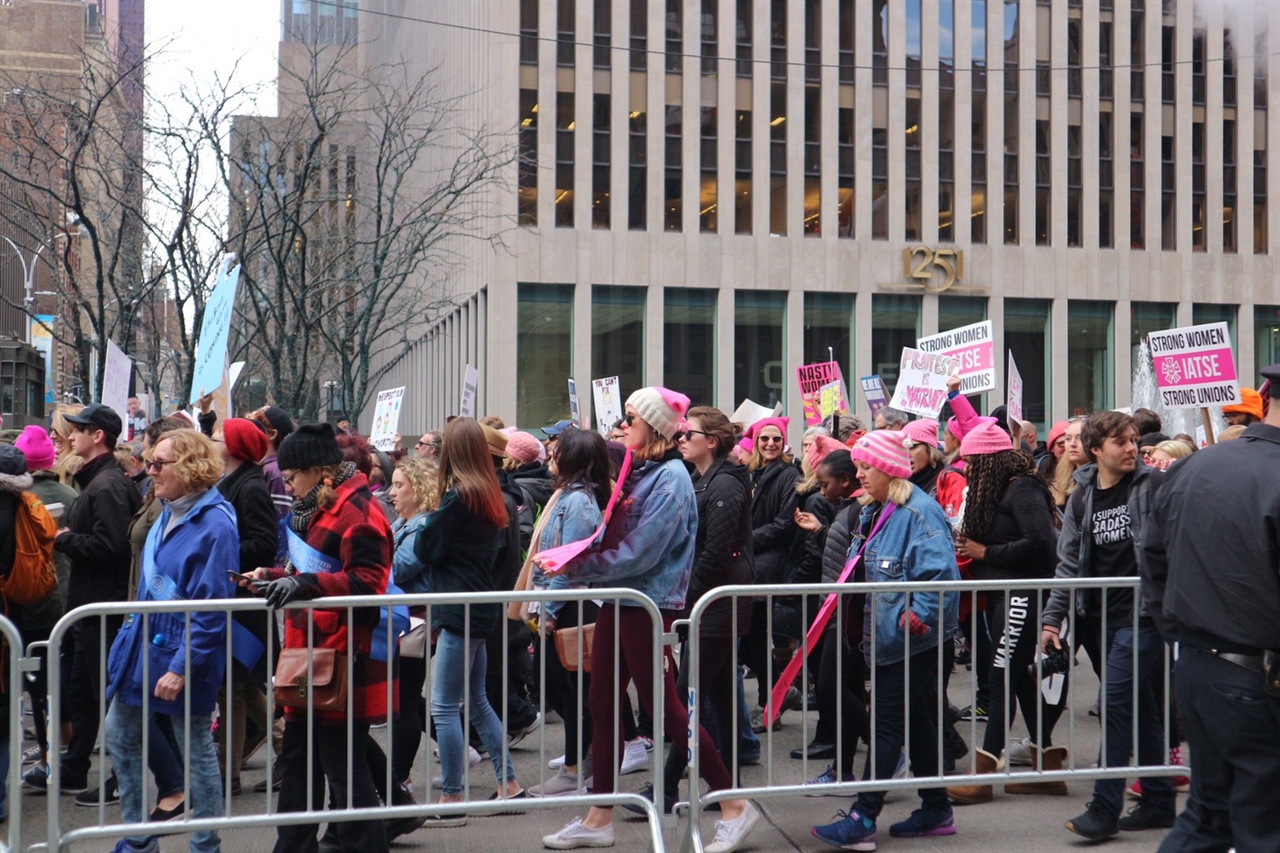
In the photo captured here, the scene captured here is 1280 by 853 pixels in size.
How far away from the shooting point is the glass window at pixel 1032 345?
4112 cm

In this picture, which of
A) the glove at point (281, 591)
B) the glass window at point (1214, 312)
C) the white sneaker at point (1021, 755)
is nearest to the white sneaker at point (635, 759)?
the white sneaker at point (1021, 755)

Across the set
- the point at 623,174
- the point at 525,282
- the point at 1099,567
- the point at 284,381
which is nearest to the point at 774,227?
the point at 623,174

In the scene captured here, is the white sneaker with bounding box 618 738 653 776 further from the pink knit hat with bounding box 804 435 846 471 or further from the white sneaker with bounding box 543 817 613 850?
the pink knit hat with bounding box 804 435 846 471

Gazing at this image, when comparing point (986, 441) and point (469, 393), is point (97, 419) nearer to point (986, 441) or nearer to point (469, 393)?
point (986, 441)

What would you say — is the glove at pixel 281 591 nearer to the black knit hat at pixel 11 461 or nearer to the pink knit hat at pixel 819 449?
the black knit hat at pixel 11 461

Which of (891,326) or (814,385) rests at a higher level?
(891,326)

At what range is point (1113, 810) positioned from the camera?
6.42 m

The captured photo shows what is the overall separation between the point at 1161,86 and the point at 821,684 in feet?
129

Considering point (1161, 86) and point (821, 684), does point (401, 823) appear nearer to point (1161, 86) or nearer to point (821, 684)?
point (821, 684)

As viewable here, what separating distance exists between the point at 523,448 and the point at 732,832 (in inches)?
162

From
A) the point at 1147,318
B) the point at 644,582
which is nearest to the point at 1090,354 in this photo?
the point at 1147,318

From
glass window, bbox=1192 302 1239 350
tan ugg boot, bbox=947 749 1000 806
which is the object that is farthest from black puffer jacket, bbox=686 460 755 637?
glass window, bbox=1192 302 1239 350

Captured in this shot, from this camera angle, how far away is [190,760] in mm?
5613

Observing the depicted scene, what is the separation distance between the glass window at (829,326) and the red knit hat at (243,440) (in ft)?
110
